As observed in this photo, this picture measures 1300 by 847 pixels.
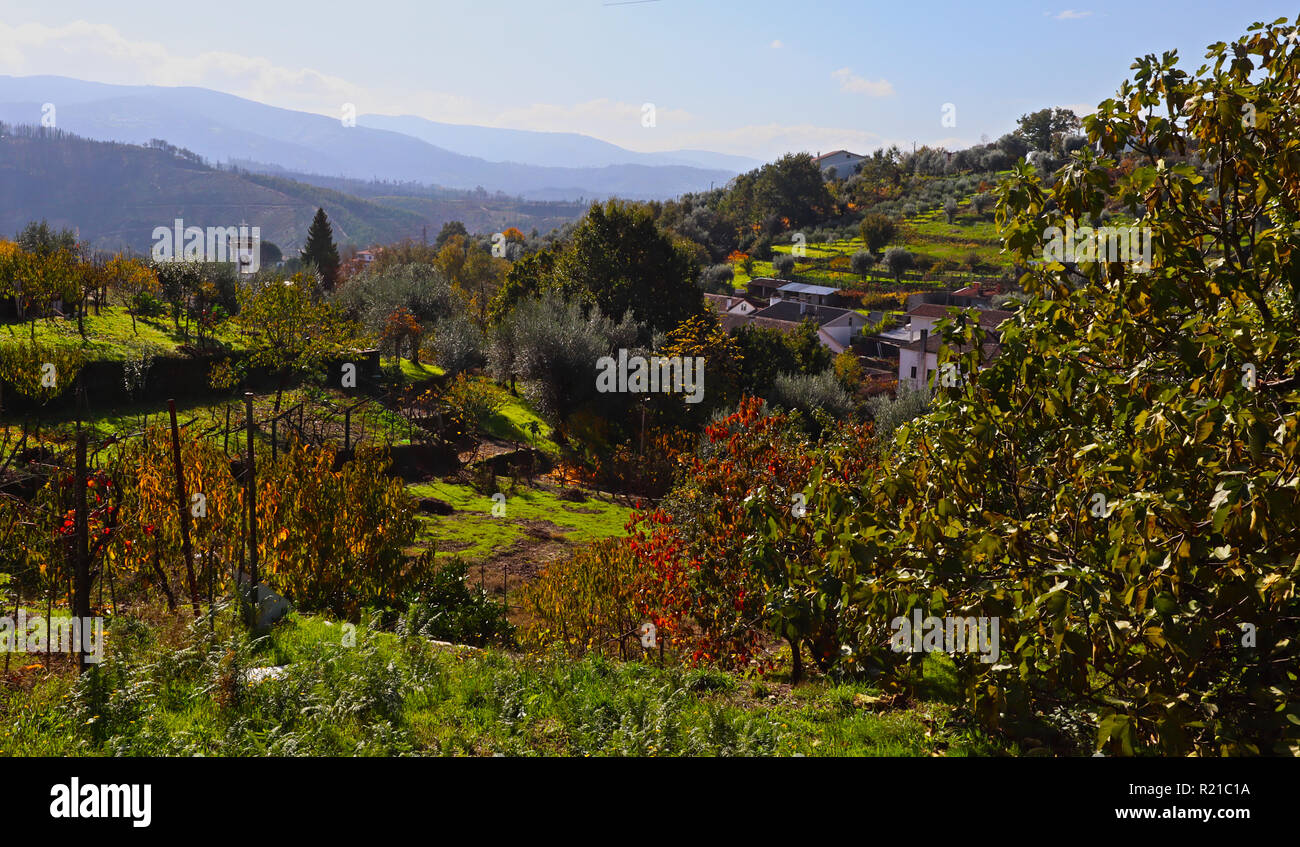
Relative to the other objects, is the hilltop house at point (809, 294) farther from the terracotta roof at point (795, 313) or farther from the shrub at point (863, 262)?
the shrub at point (863, 262)

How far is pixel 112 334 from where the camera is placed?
29.6 metres

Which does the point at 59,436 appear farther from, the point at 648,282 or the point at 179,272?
the point at 648,282

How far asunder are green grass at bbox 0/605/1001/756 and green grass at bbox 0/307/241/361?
864 inches

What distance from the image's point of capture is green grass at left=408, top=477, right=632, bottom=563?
2073 centimetres

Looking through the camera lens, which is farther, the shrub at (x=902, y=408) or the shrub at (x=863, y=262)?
the shrub at (x=863, y=262)

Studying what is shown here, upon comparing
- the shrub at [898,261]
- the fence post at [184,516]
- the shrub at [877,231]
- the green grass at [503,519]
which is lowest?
the green grass at [503,519]

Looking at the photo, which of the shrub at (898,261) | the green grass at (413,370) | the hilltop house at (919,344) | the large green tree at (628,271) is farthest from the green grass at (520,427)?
the shrub at (898,261)

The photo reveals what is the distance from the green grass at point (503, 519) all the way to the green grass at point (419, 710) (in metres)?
10.8

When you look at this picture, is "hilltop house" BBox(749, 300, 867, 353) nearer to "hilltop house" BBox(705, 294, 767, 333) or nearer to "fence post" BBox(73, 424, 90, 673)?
"hilltop house" BBox(705, 294, 767, 333)

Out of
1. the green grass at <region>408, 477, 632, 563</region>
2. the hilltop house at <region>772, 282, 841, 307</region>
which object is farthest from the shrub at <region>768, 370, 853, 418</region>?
the hilltop house at <region>772, 282, 841, 307</region>

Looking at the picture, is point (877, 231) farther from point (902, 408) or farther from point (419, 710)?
point (419, 710)

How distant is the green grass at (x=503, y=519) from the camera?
20.7 metres
